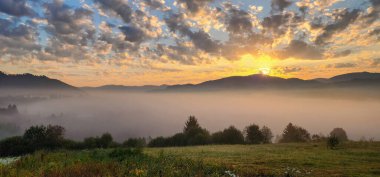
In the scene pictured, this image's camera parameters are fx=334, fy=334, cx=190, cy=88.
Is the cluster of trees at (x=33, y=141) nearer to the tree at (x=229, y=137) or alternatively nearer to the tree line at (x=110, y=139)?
the tree line at (x=110, y=139)

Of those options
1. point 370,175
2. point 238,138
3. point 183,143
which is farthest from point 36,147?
point 370,175

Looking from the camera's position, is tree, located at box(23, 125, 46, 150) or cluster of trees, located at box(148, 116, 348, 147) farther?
cluster of trees, located at box(148, 116, 348, 147)

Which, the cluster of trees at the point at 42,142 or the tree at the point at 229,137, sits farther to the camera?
the tree at the point at 229,137

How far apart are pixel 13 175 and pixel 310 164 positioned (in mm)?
22187

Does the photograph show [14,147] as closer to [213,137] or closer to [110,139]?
[110,139]

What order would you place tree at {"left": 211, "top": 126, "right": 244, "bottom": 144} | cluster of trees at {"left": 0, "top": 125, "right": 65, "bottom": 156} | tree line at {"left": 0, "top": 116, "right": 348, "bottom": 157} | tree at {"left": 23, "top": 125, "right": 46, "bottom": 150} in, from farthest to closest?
tree at {"left": 211, "top": 126, "right": 244, "bottom": 144}, tree at {"left": 23, "top": 125, "right": 46, "bottom": 150}, tree line at {"left": 0, "top": 116, "right": 348, "bottom": 157}, cluster of trees at {"left": 0, "top": 125, "right": 65, "bottom": 156}

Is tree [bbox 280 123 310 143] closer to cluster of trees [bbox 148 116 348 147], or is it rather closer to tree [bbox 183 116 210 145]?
cluster of trees [bbox 148 116 348 147]

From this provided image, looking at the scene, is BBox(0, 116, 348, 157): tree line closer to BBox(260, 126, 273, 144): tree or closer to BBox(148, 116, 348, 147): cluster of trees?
BBox(148, 116, 348, 147): cluster of trees

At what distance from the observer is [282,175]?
20516 millimetres

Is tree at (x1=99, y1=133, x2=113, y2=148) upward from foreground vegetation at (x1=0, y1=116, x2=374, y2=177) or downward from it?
downward

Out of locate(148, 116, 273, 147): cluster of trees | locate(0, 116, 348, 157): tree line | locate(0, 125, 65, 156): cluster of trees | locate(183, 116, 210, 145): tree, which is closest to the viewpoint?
locate(0, 125, 65, 156): cluster of trees

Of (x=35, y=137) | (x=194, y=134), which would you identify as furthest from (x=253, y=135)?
(x=35, y=137)

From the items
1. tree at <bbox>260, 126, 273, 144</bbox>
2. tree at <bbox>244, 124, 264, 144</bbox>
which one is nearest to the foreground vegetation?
tree at <bbox>244, 124, 264, 144</bbox>

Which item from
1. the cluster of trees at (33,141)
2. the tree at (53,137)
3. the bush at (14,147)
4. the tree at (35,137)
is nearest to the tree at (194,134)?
the tree at (53,137)
